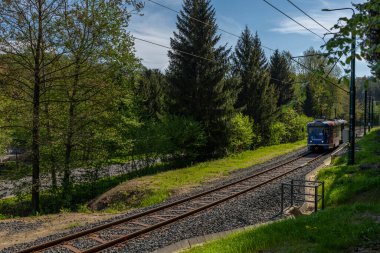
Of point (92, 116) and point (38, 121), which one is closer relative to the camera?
point (38, 121)

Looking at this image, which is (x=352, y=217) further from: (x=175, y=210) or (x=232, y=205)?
(x=175, y=210)

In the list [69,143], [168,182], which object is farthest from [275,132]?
[69,143]

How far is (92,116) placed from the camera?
22.0m

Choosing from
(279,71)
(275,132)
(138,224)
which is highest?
(279,71)

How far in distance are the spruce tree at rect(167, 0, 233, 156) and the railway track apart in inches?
Answer: 566

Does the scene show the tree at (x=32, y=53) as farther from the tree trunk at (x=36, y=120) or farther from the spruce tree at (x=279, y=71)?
the spruce tree at (x=279, y=71)

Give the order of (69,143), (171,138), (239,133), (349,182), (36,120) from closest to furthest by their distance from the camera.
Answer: (349,182), (36,120), (69,143), (171,138), (239,133)

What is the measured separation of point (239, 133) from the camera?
1423 inches

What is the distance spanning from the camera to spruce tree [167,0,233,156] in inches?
1286

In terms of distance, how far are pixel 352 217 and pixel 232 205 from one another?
5.65 m

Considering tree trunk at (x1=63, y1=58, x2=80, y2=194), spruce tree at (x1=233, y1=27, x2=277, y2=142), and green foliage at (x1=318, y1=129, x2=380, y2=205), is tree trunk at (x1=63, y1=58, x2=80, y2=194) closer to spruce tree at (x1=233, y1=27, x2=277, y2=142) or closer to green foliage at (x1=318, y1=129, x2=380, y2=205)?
green foliage at (x1=318, y1=129, x2=380, y2=205)

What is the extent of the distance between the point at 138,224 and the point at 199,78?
21991 millimetres

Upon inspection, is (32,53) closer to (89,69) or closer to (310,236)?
(89,69)

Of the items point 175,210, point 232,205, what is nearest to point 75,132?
point 175,210
